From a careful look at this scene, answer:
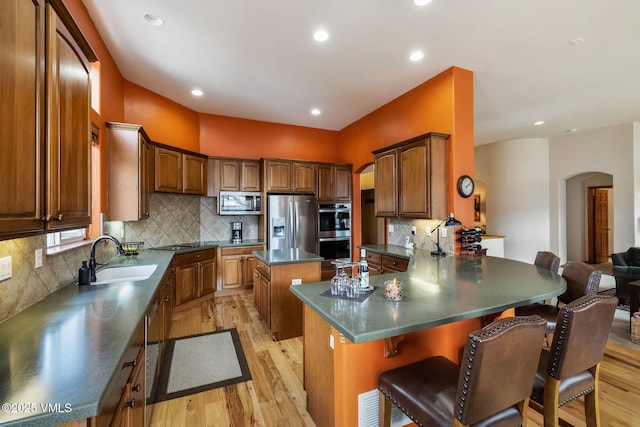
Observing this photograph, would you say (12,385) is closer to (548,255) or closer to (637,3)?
(548,255)

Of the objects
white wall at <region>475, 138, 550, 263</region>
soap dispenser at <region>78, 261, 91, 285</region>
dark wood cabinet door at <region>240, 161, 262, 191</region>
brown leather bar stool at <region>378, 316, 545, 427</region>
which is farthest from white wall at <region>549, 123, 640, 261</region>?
soap dispenser at <region>78, 261, 91, 285</region>

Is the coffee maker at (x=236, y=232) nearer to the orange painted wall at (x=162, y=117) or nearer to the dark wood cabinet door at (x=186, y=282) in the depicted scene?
the dark wood cabinet door at (x=186, y=282)

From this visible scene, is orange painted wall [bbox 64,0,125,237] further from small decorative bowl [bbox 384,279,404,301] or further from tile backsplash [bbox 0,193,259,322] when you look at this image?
small decorative bowl [bbox 384,279,404,301]

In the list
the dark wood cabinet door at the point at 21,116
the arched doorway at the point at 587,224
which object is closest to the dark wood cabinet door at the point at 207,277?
the dark wood cabinet door at the point at 21,116

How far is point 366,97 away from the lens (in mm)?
4332

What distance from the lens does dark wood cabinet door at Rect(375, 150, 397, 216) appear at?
13.1 ft

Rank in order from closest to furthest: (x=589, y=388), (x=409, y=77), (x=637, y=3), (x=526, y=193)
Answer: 1. (x=589, y=388)
2. (x=637, y=3)
3. (x=409, y=77)
4. (x=526, y=193)

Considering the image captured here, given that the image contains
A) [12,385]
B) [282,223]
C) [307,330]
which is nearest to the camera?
[12,385]

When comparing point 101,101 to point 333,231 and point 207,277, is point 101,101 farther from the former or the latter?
point 333,231

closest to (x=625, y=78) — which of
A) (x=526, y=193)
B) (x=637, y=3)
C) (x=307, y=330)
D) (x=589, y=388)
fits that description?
(x=637, y=3)

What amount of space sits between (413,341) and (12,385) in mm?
1784

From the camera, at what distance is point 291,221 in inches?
197

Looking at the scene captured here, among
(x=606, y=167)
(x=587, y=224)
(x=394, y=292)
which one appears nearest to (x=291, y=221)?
(x=394, y=292)

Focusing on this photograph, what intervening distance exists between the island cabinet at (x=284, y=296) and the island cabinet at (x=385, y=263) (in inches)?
42.0
